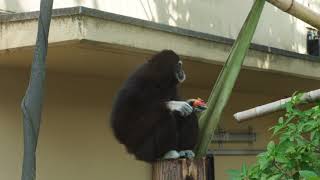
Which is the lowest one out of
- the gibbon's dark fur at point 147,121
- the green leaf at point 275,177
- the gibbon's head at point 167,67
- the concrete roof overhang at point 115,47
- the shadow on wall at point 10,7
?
the green leaf at point 275,177

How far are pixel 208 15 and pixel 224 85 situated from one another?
642 centimetres

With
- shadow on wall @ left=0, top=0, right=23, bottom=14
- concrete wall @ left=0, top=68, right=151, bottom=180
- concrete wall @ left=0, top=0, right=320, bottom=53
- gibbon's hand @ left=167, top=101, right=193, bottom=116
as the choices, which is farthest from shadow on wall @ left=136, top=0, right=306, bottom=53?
gibbon's hand @ left=167, top=101, right=193, bottom=116

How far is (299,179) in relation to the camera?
4.25m

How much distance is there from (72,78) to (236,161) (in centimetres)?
439

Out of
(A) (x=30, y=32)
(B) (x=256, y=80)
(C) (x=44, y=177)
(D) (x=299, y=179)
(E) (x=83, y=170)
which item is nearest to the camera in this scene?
(D) (x=299, y=179)

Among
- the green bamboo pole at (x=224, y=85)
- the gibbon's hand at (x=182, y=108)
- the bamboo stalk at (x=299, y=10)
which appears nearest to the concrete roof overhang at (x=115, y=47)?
the gibbon's hand at (x=182, y=108)

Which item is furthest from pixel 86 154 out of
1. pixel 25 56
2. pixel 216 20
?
pixel 216 20

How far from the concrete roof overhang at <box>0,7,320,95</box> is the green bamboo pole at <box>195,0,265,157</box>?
2062 mm

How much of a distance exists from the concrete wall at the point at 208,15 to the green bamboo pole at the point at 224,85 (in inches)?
153

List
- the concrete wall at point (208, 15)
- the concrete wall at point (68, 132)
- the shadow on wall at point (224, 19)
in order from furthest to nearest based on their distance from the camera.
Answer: the shadow on wall at point (224, 19) < the concrete wall at point (208, 15) < the concrete wall at point (68, 132)

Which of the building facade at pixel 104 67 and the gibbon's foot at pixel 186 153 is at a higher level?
the building facade at pixel 104 67

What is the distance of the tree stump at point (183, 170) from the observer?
457cm

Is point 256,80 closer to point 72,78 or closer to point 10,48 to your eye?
point 72,78

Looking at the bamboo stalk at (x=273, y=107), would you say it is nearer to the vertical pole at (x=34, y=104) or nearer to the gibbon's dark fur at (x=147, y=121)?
the gibbon's dark fur at (x=147, y=121)
